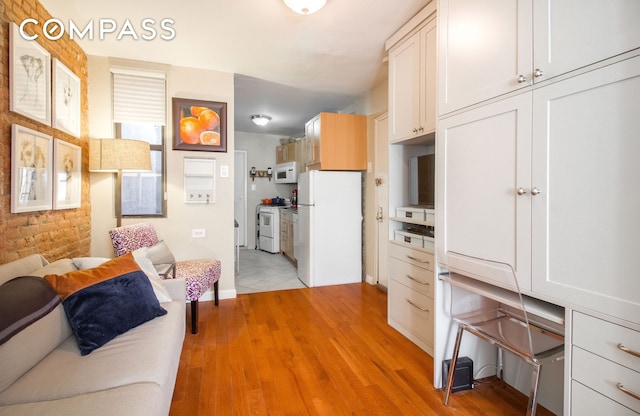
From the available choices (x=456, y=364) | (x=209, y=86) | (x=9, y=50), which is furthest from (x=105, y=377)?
(x=209, y=86)

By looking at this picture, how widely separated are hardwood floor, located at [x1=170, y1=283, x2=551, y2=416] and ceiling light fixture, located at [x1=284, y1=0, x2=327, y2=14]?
2.52m

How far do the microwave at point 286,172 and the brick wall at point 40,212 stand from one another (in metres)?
3.32

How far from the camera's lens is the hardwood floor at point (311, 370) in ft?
5.50

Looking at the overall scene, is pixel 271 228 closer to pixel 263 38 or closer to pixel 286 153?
pixel 286 153

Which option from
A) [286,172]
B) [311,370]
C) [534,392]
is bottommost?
[311,370]

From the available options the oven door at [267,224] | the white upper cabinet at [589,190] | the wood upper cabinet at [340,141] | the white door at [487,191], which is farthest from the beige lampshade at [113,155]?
the oven door at [267,224]

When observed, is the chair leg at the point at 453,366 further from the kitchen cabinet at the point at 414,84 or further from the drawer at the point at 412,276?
the kitchen cabinet at the point at 414,84

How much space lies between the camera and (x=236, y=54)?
2.92 meters

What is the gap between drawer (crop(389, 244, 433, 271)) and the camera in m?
2.23

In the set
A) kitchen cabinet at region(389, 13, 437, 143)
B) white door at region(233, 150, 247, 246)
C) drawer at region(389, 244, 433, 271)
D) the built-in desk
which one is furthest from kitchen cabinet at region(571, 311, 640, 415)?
white door at region(233, 150, 247, 246)

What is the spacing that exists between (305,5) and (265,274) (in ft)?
11.6

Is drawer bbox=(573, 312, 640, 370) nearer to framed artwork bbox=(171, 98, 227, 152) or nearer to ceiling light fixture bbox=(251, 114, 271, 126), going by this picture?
framed artwork bbox=(171, 98, 227, 152)

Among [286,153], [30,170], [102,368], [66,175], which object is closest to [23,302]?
[102,368]

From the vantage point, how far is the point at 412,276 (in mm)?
2422
